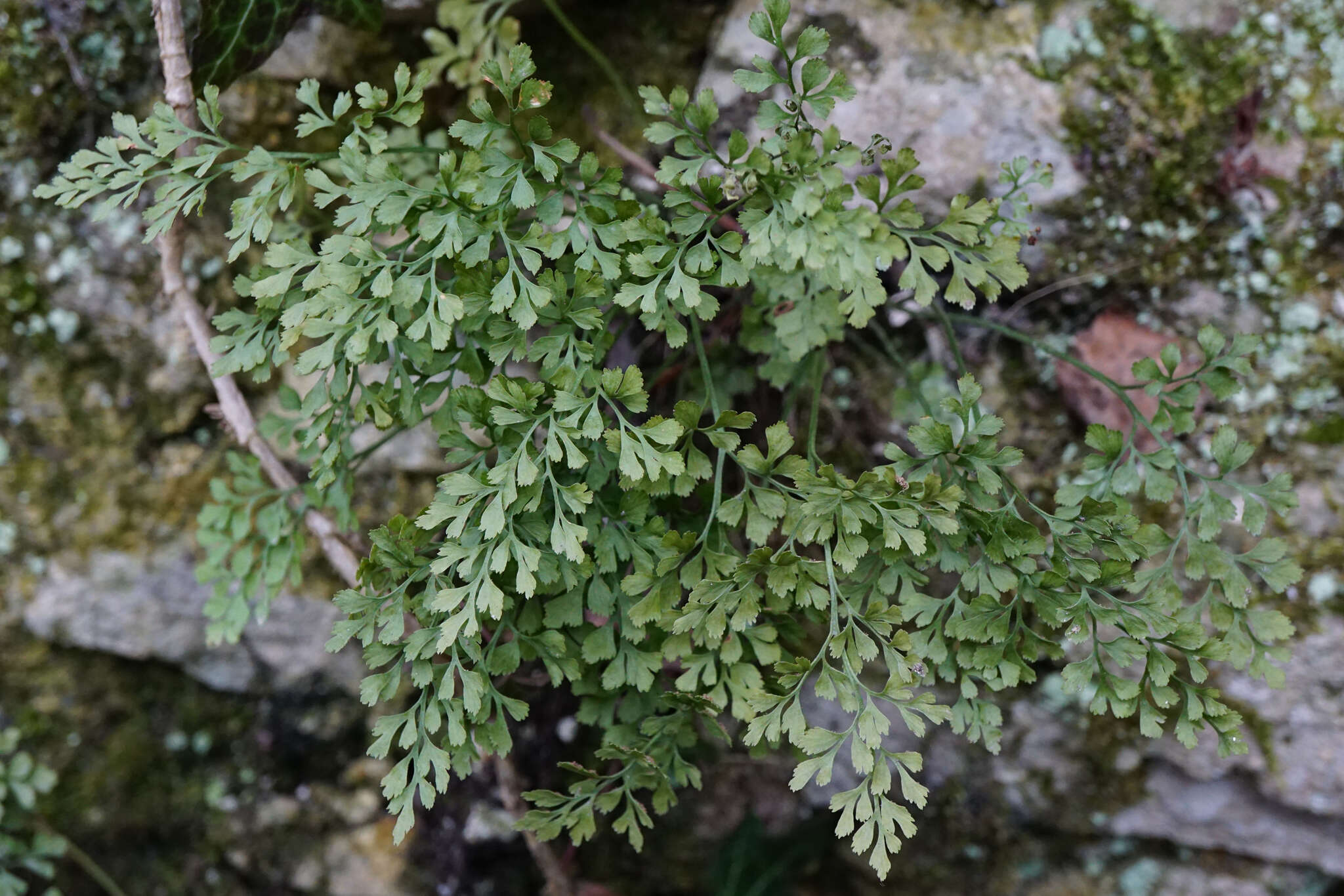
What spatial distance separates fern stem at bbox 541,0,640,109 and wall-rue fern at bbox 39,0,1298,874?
597mm

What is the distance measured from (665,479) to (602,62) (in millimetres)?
1037

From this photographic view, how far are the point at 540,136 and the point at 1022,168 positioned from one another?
0.84 metres

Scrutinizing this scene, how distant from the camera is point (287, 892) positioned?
2.40 m

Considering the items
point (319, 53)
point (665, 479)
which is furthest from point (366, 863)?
point (319, 53)

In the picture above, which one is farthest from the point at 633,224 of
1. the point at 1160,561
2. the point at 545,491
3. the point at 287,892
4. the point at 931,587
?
the point at 287,892

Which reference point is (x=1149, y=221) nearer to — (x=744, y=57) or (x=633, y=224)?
(x=744, y=57)

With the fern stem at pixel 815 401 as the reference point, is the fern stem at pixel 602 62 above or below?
above

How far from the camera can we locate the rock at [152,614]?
7.18 ft

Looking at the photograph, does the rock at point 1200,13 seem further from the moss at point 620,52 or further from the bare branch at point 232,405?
the bare branch at point 232,405

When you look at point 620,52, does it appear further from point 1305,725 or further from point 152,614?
point 1305,725

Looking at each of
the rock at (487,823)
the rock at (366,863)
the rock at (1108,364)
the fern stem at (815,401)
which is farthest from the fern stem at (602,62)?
the rock at (366,863)

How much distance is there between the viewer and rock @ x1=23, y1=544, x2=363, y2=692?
219 centimetres

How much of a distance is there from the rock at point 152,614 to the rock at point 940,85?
1.66 m

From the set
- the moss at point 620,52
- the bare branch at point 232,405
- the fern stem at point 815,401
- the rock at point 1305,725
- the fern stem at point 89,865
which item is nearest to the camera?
the fern stem at point 815,401
